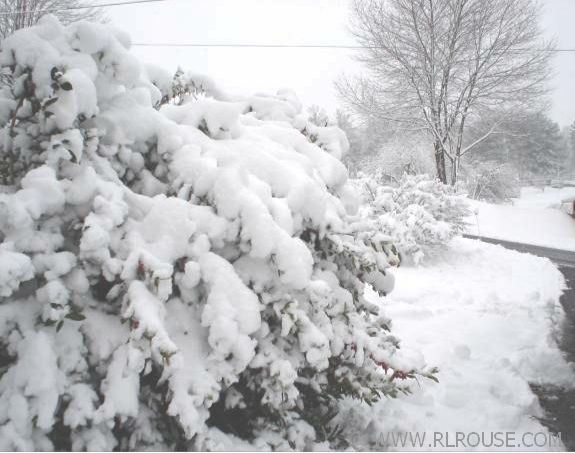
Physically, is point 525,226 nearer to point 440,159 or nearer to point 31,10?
point 440,159

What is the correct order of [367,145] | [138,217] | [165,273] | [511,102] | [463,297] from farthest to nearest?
[367,145] < [511,102] < [463,297] < [138,217] < [165,273]

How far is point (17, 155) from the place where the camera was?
1.70 metres

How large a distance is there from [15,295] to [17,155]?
635 mm

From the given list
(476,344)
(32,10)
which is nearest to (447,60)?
(476,344)

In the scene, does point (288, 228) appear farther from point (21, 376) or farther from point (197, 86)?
point (197, 86)

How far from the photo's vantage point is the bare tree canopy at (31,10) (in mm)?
14633

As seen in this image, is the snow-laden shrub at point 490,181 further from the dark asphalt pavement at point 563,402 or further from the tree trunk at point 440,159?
the dark asphalt pavement at point 563,402

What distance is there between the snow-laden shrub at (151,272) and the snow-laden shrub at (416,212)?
4.98 m

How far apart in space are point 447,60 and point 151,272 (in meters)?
15.6

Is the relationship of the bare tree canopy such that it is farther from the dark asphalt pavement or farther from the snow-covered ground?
the dark asphalt pavement

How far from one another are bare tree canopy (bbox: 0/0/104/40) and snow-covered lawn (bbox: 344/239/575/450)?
16231 mm

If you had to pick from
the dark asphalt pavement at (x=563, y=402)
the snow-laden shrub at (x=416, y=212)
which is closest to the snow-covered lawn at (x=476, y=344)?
the dark asphalt pavement at (x=563, y=402)

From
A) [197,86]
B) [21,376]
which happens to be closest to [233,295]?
[21,376]

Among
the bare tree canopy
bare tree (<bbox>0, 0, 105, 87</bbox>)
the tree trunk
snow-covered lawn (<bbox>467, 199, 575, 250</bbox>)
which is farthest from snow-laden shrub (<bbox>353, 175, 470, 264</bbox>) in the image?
the bare tree canopy
